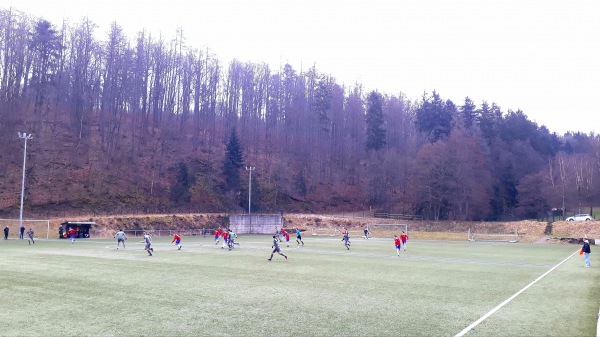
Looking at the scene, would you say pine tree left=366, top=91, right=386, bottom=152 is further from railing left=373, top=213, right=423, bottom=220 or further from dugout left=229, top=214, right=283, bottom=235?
dugout left=229, top=214, right=283, bottom=235

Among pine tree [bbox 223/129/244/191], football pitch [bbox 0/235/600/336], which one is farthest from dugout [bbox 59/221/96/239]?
pine tree [bbox 223/129/244/191]

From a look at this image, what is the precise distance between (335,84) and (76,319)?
105 meters

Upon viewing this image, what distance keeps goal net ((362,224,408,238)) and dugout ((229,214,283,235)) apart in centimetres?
1518

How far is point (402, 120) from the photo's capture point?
116 metres

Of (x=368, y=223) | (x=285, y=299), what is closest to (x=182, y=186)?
(x=368, y=223)

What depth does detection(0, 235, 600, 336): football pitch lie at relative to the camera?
1214cm

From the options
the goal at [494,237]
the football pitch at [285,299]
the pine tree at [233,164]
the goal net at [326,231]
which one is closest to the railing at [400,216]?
the goal net at [326,231]

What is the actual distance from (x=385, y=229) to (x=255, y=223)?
Result: 72.2 feet

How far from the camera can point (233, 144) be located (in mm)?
85938

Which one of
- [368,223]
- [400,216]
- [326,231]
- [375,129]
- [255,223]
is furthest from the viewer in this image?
[375,129]

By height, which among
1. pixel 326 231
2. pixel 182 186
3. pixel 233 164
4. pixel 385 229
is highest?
pixel 233 164

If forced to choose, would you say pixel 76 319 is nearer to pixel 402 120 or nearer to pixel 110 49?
pixel 110 49

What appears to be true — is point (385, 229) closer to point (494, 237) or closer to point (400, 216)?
point (400, 216)

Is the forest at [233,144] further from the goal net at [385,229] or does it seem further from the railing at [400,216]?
the goal net at [385,229]
